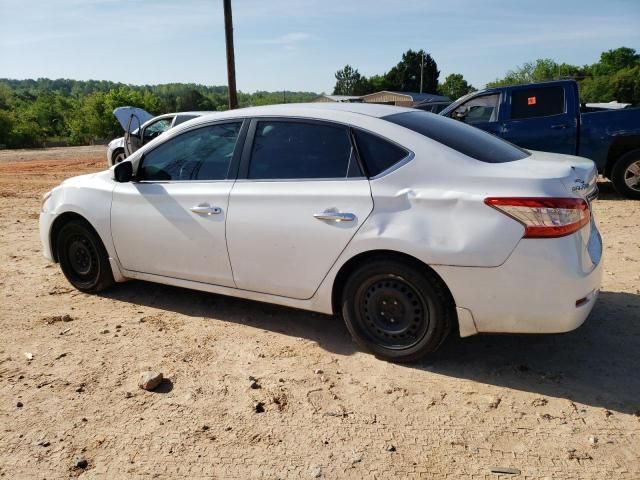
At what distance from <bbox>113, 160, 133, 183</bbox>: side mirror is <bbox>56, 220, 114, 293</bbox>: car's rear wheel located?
0.67 metres

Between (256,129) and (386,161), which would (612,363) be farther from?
(256,129)

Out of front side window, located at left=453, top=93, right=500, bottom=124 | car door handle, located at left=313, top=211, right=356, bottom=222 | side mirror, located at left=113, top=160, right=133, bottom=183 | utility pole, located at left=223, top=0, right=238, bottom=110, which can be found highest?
utility pole, located at left=223, top=0, right=238, bottom=110

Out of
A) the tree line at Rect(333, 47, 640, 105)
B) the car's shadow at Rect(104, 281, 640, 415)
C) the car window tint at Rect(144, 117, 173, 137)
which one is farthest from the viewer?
the tree line at Rect(333, 47, 640, 105)

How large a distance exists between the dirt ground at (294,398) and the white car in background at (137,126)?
29.4ft

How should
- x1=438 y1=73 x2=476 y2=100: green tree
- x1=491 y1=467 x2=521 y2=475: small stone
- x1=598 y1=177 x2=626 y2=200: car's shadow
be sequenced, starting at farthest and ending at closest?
1. x1=438 y1=73 x2=476 y2=100: green tree
2. x1=598 y1=177 x2=626 y2=200: car's shadow
3. x1=491 y1=467 x2=521 y2=475: small stone

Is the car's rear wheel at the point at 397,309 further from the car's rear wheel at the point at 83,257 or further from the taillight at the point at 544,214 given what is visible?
the car's rear wheel at the point at 83,257

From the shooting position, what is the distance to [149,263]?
438 centimetres

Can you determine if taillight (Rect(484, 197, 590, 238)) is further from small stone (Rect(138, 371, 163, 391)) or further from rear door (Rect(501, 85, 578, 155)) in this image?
rear door (Rect(501, 85, 578, 155))

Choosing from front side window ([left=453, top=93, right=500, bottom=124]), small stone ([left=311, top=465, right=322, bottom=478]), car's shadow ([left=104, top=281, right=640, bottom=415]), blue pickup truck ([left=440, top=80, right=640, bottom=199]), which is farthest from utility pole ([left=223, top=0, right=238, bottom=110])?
small stone ([left=311, top=465, right=322, bottom=478])

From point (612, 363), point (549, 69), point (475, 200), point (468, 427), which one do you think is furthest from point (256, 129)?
point (549, 69)

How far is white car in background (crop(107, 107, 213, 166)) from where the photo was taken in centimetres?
1295

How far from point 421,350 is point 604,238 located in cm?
422

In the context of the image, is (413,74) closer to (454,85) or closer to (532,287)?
(454,85)

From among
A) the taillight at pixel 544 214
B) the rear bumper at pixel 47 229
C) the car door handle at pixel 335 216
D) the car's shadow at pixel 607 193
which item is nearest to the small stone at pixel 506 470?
the taillight at pixel 544 214
